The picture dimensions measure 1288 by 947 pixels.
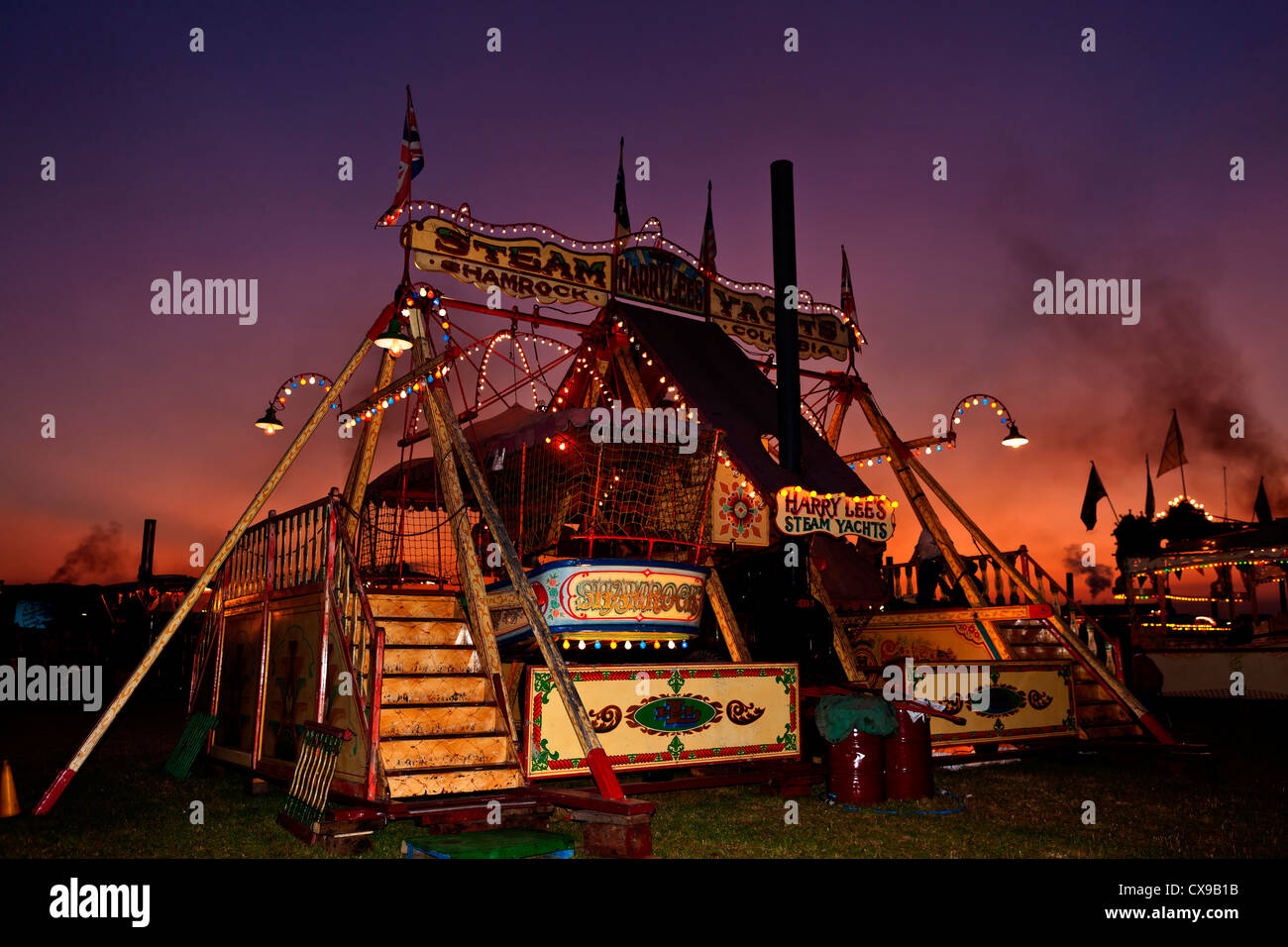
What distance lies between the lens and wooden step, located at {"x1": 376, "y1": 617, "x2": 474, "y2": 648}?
8703 millimetres

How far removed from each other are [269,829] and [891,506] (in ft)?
28.2

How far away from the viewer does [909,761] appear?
8789 mm

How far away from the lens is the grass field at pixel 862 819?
6.69 metres

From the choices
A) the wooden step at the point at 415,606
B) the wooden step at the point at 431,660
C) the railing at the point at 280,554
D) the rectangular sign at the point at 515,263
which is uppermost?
the rectangular sign at the point at 515,263

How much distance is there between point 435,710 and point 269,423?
19.0ft

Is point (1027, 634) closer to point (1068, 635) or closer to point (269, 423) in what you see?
point (1068, 635)

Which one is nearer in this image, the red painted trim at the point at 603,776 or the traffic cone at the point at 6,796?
the red painted trim at the point at 603,776

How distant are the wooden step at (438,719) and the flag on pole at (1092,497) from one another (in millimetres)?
24413

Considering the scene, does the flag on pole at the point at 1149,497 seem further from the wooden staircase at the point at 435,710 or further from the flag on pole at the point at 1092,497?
the wooden staircase at the point at 435,710

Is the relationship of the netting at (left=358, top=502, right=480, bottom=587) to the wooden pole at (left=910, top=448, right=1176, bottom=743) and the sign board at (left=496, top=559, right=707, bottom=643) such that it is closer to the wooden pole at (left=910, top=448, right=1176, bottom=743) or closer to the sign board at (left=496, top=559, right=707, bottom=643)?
the sign board at (left=496, top=559, right=707, bottom=643)
